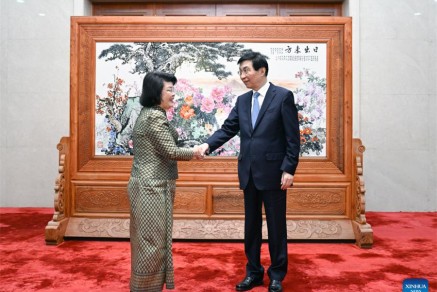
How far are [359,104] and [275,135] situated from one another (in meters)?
3.02

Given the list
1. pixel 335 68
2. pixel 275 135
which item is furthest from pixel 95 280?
pixel 335 68

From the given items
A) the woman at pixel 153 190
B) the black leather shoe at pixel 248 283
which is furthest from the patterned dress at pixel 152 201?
the black leather shoe at pixel 248 283

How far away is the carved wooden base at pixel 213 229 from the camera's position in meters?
3.73

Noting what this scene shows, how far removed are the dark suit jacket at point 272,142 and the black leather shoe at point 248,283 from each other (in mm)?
595

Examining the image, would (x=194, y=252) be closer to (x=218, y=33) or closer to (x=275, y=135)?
(x=275, y=135)

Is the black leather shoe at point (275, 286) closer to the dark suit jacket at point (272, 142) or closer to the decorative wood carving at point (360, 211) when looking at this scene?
the dark suit jacket at point (272, 142)

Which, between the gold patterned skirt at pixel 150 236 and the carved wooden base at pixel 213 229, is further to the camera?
the carved wooden base at pixel 213 229

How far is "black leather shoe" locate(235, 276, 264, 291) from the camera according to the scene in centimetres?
249

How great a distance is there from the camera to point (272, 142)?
2.52m

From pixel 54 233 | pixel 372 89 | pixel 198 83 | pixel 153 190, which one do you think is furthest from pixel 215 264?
pixel 372 89

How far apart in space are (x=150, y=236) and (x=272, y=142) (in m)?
0.95

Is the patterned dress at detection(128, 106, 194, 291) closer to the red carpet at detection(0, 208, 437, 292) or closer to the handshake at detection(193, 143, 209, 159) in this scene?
the handshake at detection(193, 143, 209, 159)

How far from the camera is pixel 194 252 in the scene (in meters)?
3.36

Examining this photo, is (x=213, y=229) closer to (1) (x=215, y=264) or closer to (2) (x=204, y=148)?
(1) (x=215, y=264)
